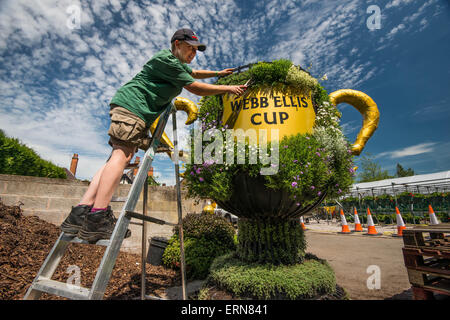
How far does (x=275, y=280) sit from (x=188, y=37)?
2.56 m

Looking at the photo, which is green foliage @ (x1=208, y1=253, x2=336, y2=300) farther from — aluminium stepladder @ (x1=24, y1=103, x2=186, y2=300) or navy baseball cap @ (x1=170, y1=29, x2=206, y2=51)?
navy baseball cap @ (x1=170, y1=29, x2=206, y2=51)

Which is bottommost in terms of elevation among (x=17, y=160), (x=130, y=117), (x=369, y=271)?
(x=369, y=271)

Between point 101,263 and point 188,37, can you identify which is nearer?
point 101,263

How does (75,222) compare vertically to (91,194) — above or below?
below

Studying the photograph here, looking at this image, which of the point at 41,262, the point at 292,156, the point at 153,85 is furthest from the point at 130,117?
the point at 41,262

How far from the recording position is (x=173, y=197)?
18.1 ft

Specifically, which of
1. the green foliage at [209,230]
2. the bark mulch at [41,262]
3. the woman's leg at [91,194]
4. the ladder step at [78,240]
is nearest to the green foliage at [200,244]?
the green foliage at [209,230]

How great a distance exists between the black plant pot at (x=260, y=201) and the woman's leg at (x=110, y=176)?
1238 mm

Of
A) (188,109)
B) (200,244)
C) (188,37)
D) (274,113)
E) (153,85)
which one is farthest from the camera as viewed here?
(200,244)

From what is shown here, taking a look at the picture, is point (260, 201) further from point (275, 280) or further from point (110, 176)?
point (110, 176)

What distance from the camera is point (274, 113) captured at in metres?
2.52

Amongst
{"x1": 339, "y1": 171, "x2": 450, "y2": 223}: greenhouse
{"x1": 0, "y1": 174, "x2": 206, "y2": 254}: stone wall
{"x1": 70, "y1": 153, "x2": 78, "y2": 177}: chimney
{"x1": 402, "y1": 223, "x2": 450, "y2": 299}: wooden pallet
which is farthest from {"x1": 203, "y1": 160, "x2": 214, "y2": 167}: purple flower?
{"x1": 70, "y1": 153, "x2": 78, "y2": 177}: chimney
